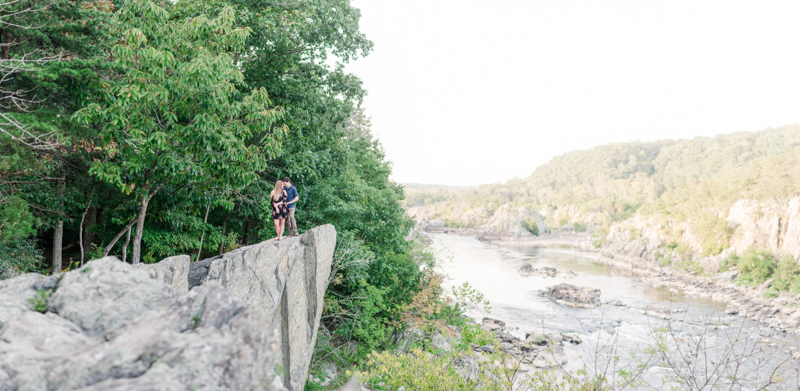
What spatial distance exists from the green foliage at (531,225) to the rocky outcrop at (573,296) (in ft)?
168

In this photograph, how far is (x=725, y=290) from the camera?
29562mm

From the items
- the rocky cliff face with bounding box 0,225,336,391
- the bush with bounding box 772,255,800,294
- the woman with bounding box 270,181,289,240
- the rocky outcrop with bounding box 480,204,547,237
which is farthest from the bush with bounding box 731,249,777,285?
the rocky outcrop with bounding box 480,204,547,237

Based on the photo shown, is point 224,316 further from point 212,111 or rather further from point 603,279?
point 603,279

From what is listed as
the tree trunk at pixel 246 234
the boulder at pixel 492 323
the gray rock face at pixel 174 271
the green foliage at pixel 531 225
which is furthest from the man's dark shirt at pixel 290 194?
the green foliage at pixel 531 225

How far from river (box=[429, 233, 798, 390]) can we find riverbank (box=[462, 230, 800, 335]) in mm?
1000

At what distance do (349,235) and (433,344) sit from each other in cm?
592

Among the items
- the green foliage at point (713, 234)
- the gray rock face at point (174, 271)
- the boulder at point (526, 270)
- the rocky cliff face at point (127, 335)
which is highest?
the rocky cliff face at point (127, 335)

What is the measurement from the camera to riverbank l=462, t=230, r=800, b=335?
2342cm

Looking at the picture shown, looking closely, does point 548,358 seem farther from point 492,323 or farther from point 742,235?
point 742,235

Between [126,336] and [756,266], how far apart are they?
136ft

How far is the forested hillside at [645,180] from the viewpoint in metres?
40.7

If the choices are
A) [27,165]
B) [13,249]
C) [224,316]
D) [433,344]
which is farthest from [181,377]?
[433,344]

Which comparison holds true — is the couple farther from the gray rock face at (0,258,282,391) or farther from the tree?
the gray rock face at (0,258,282,391)

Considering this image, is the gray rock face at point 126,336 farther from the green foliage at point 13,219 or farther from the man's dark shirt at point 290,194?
the man's dark shirt at point 290,194
